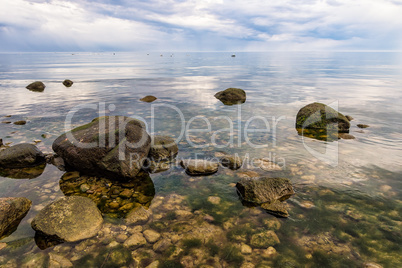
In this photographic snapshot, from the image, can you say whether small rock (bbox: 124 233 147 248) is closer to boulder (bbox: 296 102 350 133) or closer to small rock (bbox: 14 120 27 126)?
boulder (bbox: 296 102 350 133)

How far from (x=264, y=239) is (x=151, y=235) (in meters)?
2.58

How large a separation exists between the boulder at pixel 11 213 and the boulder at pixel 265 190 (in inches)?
231

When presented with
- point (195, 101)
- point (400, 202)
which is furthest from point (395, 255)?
point (195, 101)

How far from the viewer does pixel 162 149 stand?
9164 mm

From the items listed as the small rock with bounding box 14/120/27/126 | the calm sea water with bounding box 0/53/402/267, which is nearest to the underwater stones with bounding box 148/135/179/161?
the calm sea water with bounding box 0/53/402/267

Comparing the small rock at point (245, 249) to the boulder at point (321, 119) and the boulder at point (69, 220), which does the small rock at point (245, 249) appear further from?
the boulder at point (321, 119)

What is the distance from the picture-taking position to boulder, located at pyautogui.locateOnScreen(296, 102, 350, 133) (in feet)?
41.8

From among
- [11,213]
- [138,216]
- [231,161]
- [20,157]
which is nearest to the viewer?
[11,213]

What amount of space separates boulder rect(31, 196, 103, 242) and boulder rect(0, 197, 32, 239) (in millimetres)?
685

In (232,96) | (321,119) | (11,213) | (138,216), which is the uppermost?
(232,96)

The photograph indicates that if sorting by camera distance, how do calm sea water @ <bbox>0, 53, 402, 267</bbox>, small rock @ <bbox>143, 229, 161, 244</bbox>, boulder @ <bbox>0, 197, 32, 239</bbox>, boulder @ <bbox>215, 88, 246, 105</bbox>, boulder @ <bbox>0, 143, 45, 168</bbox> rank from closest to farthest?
calm sea water @ <bbox>0, 53, 402, 267</bbox> < small rock @ <bbox>143, 229, 161, 244</bbox> < boulder @ <bbox>0, 197, 32, 239</bbox> < boulder @ <bbox>0, 143, 45, 168</bbox> < boulder @ <bbox>215, 88, 246, 105</bbox>

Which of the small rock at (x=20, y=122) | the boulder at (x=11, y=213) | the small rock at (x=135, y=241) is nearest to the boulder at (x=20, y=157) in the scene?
the boulder at (x=11, y=213)

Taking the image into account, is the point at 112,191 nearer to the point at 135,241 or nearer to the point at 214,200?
the point at 135,241

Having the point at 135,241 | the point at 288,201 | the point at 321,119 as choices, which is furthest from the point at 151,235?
the point at 321,119
